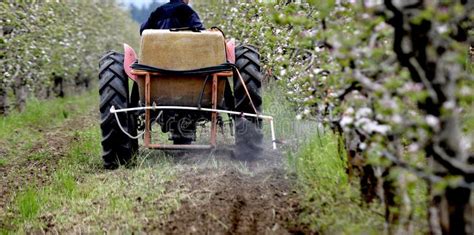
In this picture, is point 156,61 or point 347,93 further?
point 156,61

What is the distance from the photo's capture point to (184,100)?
23.1 feet

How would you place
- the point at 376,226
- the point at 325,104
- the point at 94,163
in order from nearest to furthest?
the point at 376,226 → the point at 325,104 → the point at 94,163

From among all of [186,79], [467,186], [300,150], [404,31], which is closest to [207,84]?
[186,79]

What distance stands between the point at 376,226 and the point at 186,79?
3.31 m

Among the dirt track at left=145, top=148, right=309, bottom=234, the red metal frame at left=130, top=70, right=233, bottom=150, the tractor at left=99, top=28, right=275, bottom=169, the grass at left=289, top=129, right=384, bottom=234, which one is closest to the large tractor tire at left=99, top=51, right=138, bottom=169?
the tractor at left=99, top=28, right=275, bottom=169

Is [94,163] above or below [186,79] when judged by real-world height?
below

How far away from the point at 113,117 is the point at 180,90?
2.55ft

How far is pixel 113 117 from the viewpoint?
7.07 metres

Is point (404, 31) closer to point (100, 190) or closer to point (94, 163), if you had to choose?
point (100, 190)

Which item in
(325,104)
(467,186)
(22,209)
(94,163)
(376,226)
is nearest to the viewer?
(467,186)

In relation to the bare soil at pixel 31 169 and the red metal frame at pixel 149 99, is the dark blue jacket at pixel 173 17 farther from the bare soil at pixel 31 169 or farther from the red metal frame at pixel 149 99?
the bare soil at pixel 31 169

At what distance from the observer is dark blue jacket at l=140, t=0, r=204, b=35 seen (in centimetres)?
757

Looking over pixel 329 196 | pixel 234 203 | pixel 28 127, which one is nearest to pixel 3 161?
pixel 28 127

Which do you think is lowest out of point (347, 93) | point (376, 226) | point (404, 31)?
point (376, 226)
